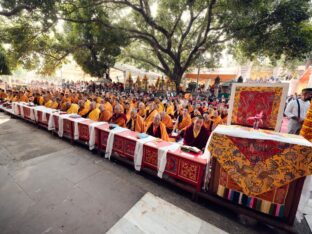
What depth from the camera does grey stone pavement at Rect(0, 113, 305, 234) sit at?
2.80 m

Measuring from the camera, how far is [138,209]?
10.3 ft

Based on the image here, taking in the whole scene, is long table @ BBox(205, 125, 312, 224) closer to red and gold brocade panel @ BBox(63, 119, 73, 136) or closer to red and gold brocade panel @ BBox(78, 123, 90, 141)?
red and gold brocade panel @ BBox(78, 123, 90, 141)

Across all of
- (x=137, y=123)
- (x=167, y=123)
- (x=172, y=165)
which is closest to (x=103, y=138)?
(x=137, y=123)

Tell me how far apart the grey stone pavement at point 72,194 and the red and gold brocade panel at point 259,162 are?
823 mm

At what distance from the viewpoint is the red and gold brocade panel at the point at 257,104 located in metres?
3.33

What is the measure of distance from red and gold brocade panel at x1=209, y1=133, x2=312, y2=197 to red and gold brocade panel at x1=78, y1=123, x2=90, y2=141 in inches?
159

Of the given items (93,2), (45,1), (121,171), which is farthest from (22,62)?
(121,171)

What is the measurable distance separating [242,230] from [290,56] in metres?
13.2

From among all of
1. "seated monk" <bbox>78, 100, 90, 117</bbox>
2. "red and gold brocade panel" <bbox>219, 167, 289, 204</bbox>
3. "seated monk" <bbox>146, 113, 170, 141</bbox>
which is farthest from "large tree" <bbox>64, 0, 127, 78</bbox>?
"red and gold brocade panel" <bbox>219, 167, 289, 204</bbox>

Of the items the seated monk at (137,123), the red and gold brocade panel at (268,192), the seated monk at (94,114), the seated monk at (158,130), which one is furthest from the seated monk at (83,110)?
the red and gold brocade panel at (268,192)

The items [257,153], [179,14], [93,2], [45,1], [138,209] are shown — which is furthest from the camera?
[179,14]

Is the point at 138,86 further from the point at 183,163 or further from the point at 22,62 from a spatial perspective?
the point at 183,163

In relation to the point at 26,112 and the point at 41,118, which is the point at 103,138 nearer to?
the point at 41,118

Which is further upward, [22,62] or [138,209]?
[22,62]
